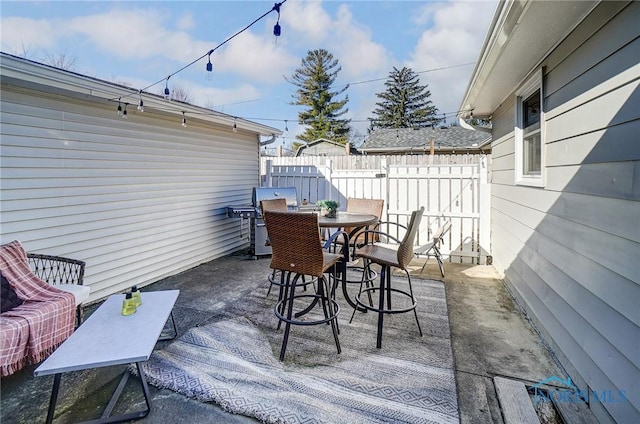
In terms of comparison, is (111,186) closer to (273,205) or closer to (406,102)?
(273,205)

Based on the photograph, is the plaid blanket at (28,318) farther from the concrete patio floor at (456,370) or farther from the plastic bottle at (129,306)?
the plastic bottle at (129,306)

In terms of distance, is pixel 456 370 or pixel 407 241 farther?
pixel 407 241

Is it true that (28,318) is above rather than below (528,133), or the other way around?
below

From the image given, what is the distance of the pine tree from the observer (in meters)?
23.9

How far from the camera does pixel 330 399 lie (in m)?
1.90

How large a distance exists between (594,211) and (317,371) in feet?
6.49

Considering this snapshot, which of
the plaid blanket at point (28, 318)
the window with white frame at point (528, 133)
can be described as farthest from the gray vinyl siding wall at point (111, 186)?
the window with white frame at point (528, 133)

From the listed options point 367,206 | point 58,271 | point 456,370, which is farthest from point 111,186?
point 456,370

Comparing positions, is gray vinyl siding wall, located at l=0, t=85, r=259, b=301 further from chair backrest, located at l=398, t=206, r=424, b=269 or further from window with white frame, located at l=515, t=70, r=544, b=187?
window with white frame, located at l=515, t=70, r=544, b=187

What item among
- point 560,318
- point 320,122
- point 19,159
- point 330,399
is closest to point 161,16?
point 19,159

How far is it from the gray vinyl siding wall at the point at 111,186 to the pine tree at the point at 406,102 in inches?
820

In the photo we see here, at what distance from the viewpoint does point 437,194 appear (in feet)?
17.3

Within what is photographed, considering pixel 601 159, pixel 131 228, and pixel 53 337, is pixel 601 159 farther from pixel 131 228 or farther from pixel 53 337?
pixel 131 228

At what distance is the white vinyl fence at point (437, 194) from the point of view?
5.02 metres
